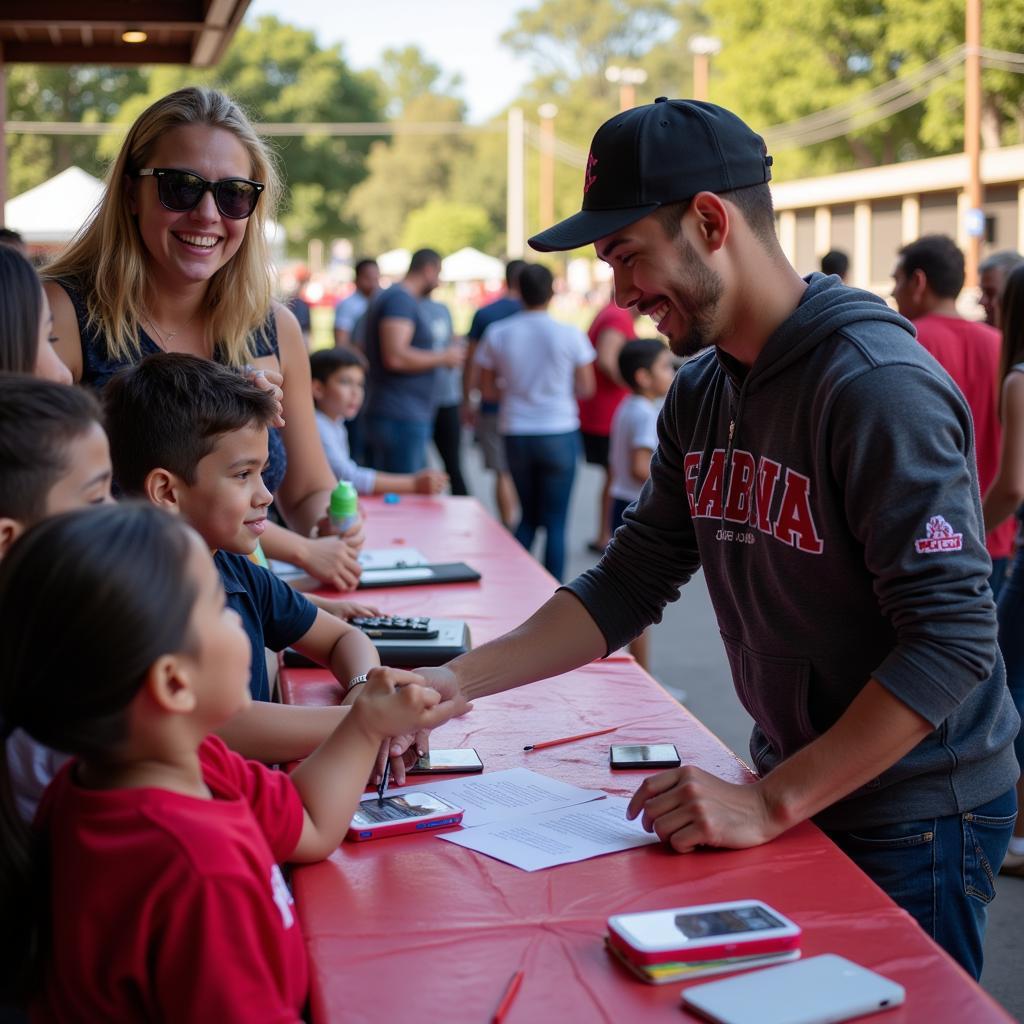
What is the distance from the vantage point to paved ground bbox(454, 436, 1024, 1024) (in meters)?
3.54

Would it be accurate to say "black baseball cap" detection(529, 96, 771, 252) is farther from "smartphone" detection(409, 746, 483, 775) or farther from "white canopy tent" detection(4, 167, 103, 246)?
"white canopy tent" detection(4, 167, 103, 246)

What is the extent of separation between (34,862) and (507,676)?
3.67 feet

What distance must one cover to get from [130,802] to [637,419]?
5.10m

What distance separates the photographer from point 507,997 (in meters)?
1.48

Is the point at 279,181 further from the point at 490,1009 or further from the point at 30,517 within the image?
the point at 490,1009

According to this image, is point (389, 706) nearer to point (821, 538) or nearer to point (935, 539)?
point (821, 538)

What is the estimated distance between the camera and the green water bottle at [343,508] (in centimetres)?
369

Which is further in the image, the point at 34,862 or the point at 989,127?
the point at 989,127

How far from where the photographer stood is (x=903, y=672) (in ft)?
5.88

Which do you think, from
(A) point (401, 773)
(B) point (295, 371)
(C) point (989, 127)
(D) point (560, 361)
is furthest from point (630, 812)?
(C) point (989, 127)

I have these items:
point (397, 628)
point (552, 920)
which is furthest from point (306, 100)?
point (552, 920)

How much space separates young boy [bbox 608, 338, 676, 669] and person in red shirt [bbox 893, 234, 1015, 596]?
4.33ft

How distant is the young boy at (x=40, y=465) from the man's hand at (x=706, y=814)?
0.86 metres

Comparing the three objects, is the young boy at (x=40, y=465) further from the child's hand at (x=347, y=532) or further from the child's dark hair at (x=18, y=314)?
the child's hand at (x=347, y=532)
